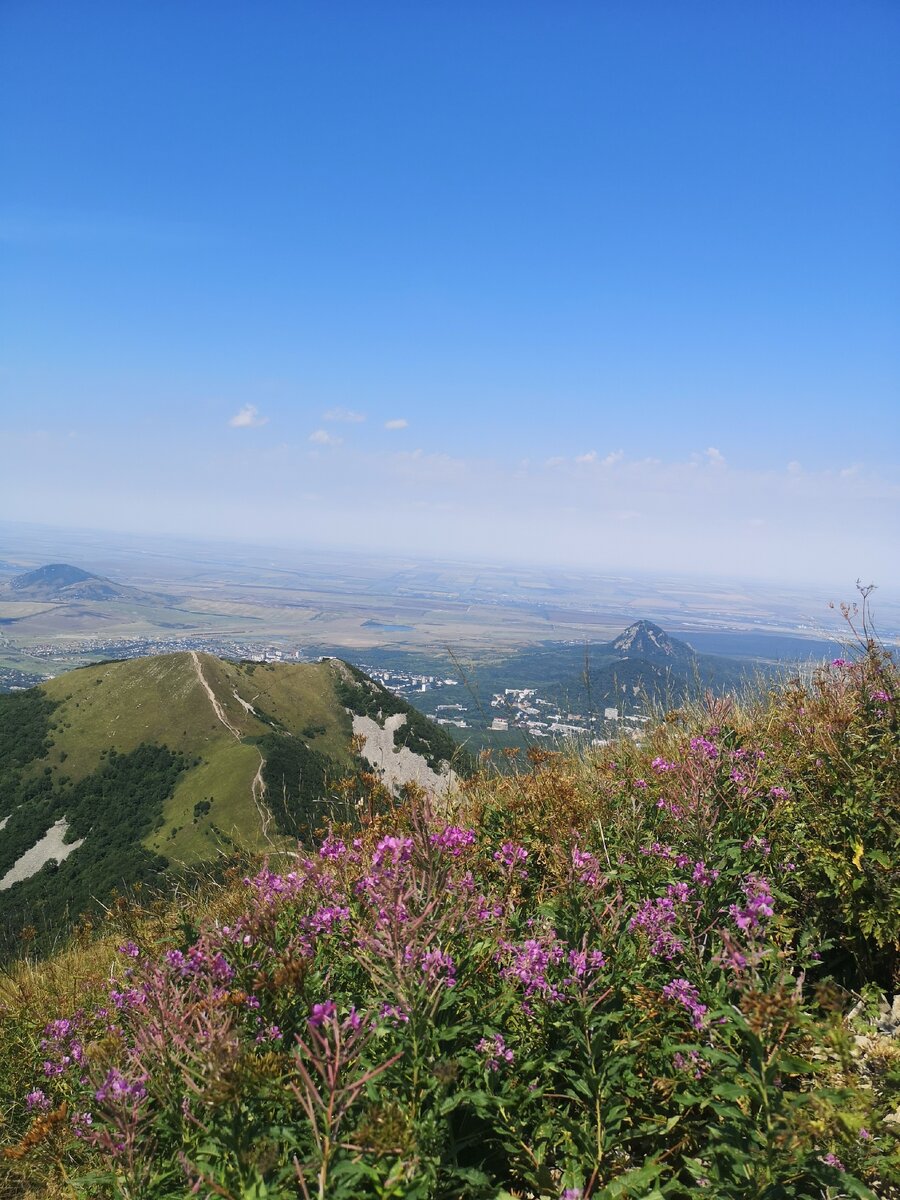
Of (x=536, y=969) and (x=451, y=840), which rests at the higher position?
(x=451, y=840)

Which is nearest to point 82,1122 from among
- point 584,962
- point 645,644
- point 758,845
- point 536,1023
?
point 536,1023

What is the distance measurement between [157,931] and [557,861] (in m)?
5.14

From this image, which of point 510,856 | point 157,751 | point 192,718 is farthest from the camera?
point 192,718

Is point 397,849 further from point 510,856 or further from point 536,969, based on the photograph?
point 510,856

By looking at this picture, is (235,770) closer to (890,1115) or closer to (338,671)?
(338,671)

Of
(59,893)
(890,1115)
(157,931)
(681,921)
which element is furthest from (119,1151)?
(59,893)

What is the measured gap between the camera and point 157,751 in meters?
86.5

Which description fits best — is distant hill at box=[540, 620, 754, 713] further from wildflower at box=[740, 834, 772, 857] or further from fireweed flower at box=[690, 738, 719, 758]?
wildflower at box=[740, 834, 772, 857]

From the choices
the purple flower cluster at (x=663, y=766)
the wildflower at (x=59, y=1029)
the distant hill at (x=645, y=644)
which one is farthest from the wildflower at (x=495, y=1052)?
the distant hill at (x=645, y=644)

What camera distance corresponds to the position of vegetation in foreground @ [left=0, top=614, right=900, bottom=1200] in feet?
7.03

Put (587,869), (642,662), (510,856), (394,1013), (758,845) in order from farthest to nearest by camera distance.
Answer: (642,662)
(510,856)
(758,845)
(587,869)
(394,1013)

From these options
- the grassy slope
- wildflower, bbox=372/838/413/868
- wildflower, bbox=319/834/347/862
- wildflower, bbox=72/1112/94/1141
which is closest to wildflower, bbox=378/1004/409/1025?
wildflower, bbox=372/838/413/868

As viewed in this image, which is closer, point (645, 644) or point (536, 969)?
point (536, 969)

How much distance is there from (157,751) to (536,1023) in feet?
315
